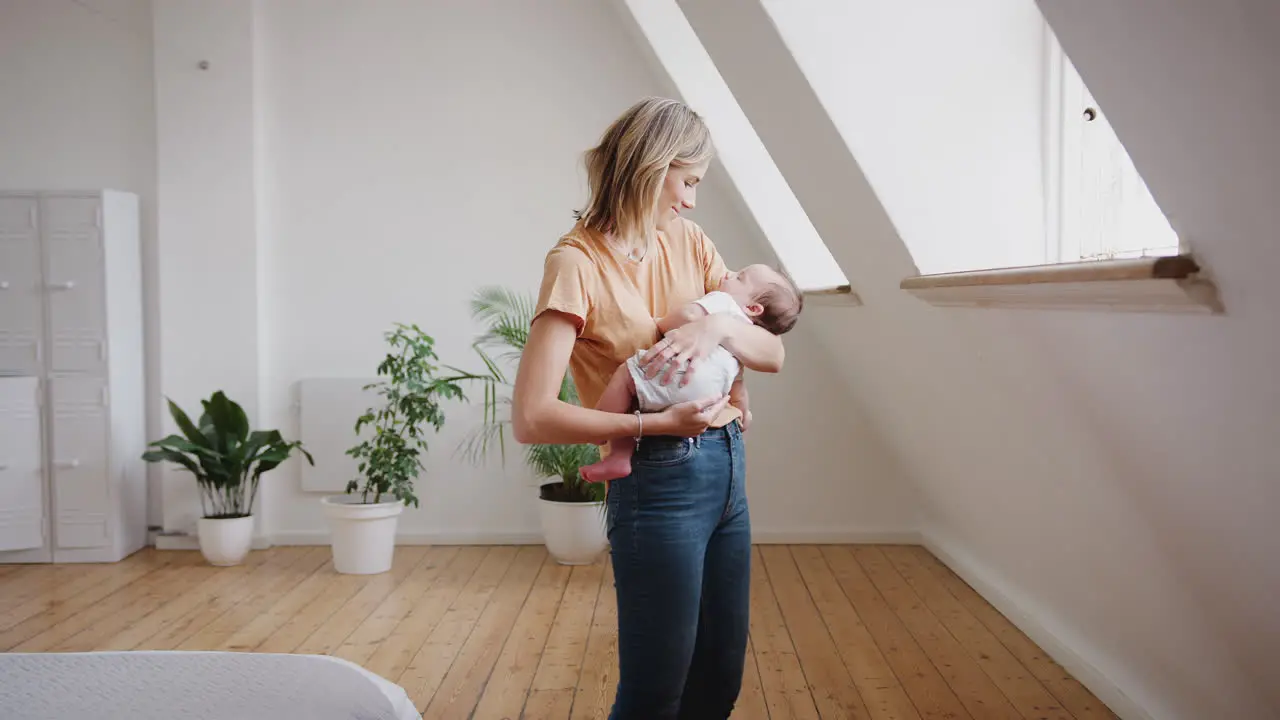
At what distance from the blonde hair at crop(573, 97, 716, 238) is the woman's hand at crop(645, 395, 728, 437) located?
30 centimetres

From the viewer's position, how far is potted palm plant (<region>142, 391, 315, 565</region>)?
471cm

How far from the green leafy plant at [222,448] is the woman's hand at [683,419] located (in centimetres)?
347

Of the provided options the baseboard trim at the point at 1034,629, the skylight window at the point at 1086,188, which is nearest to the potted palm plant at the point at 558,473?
the baseboard trim at the point at 1034,629

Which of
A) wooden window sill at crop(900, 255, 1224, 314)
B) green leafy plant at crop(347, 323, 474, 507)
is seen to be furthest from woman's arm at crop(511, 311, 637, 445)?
green leafy plant at crop(347, 323, 474, 507)

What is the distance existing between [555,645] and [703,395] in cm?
208

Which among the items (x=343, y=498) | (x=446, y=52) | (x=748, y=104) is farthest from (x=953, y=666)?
(x=446, y=52)

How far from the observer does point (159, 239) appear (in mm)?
5016

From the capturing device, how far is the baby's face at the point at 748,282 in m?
2.07

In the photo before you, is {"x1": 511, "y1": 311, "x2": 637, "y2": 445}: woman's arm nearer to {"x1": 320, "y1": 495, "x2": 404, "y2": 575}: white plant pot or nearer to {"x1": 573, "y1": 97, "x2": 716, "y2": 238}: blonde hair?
{"x1": 573, "y1": 97, "x2": 716, "y2": 238}: blonde hair

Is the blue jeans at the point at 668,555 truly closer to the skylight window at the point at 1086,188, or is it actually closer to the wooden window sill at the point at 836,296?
the skylight window at the point at 1086,188

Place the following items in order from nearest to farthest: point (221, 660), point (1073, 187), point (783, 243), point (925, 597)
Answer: point (221, 660), point (1073, 187), point (925, 597), point (783, 243)

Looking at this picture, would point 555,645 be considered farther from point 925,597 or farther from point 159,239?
point 159,239

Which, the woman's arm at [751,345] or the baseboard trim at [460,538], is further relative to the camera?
Answer: the baseboard trim at [460,538]

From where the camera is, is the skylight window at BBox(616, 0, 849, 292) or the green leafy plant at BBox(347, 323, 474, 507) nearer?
the skylight window at BBox(616, 0, 849, 292)
